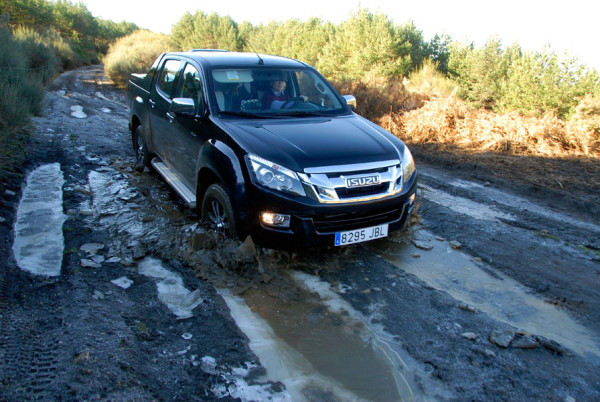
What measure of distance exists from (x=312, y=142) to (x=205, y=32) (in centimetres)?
3681

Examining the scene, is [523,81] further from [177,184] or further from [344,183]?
[177,184]

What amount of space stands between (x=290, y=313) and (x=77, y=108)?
37.7ft

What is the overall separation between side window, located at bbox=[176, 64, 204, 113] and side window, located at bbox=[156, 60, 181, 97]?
33cm

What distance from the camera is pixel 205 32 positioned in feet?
122

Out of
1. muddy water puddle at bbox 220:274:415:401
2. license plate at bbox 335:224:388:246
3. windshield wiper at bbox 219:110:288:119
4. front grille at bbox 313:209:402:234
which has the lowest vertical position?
muddy water puddle at bbox 220:274:415:401

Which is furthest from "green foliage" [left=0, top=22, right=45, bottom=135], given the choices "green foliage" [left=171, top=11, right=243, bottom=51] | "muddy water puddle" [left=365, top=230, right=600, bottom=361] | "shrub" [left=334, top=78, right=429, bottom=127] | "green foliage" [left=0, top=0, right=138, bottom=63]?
"green foliage" [left=171, top=11, right=243, bottom=51]

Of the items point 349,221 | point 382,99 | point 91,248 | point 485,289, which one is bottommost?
point 91,248

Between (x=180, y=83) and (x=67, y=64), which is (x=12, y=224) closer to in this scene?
(x=180, y=83)

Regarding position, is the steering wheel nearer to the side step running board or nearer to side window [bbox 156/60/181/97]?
the side step running board

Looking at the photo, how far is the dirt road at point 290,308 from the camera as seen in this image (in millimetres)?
2645

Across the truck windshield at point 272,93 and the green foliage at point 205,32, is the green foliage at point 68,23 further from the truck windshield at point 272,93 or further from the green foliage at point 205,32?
the truck windshield at point 272,93

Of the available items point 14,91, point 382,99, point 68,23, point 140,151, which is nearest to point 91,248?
point 140,151

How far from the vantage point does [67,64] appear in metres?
28.8

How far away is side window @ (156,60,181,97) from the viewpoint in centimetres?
556
